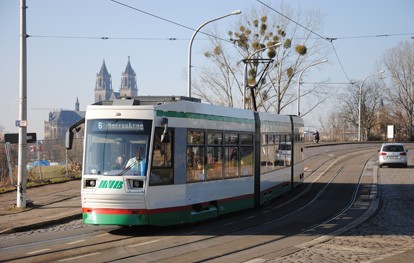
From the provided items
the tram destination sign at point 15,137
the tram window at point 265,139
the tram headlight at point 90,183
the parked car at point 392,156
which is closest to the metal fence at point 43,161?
the tram destination sign at point 15,137

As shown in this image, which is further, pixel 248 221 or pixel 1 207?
pixel 1 207

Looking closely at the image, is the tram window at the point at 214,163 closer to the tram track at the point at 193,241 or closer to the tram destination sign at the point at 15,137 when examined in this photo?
the tram track at the point at 193,241

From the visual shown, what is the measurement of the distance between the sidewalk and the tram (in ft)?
8.35

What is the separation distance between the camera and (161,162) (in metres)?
12.6

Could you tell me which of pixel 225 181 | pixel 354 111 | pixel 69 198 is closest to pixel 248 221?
pixel 225 181

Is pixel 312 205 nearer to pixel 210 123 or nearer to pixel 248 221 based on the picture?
pixel 248 221

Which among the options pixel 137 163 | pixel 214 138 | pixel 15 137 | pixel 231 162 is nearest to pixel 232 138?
pixel 231 162

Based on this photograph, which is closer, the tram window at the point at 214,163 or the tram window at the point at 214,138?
the tram window at the point at 214,163

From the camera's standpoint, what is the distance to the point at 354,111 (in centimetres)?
9438

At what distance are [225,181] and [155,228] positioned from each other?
257 cm

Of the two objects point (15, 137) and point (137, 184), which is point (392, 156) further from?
point (137, 184)

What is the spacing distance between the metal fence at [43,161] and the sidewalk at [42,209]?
1594 millimetres

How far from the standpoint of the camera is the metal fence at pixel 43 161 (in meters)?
23.1

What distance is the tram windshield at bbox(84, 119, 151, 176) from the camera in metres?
12.3
